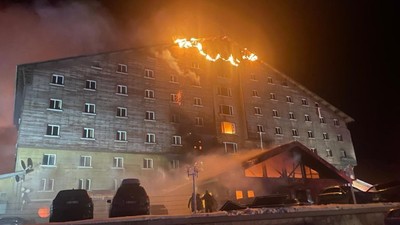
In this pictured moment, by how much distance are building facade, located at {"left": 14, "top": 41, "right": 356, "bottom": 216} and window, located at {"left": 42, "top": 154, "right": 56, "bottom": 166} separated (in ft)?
0.30

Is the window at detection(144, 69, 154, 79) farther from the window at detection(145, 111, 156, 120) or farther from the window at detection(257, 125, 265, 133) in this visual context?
the window at detection(257, 125, 265, 133)

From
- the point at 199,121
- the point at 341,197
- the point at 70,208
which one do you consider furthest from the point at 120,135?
the point at 341,197

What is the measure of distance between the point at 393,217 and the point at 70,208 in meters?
14.1

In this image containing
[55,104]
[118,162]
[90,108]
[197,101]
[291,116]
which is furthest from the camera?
[291,116]

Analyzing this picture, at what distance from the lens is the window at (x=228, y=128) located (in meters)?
44.7

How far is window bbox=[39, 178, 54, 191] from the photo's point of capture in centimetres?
3035

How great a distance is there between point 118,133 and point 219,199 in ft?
53.3

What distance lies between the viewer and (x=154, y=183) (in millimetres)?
36406

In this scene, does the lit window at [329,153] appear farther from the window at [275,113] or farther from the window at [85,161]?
the window at [85,161]

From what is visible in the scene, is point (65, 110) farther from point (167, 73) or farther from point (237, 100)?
point (237, 100)

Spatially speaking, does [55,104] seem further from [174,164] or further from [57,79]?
[174,164]

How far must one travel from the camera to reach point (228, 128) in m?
45.2

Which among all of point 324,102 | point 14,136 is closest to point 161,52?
point 14,136

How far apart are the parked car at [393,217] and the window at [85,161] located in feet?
92.4
